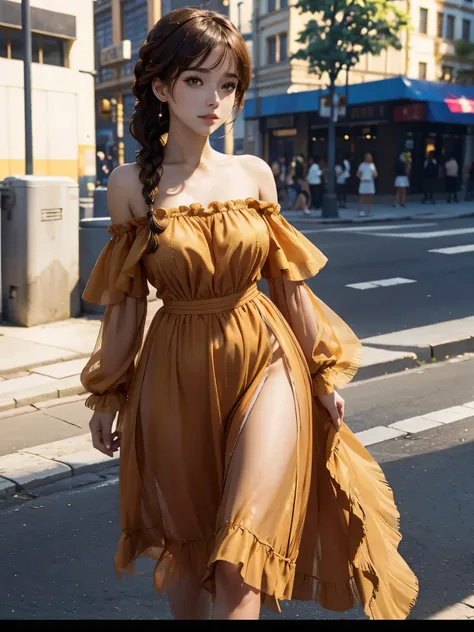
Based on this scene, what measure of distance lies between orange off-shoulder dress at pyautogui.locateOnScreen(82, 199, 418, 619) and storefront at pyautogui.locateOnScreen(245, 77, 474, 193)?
95.9 ft

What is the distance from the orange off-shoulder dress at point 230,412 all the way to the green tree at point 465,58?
160 ft

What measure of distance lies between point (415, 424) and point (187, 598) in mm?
3446

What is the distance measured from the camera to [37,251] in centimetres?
862

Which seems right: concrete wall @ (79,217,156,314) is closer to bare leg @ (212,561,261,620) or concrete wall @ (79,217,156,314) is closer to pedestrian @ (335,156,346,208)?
bare leg @ (212,561,261,620)

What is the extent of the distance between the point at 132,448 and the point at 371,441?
3.10 m

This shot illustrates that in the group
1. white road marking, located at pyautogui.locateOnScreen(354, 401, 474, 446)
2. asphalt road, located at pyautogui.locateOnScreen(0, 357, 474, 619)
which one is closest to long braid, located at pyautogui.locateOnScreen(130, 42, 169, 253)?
asphalt road, located at pyautogui.locateOnScreen(0, 357, 474, 619)

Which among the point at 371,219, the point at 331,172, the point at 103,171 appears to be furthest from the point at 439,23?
the point at 371,219

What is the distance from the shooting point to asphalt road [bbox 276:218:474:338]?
975cm

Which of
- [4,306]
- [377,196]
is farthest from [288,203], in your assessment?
[4,306]

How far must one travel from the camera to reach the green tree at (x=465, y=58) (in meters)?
47.6

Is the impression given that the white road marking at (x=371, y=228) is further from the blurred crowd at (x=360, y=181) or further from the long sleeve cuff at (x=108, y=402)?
the long sleeve cuff at (x=108, y=402)

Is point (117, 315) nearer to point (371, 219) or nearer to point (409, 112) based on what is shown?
point (371, 219)

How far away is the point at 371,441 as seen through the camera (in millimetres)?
5336

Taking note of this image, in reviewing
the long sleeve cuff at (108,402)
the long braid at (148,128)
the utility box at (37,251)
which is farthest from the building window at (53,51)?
the long sleeve cuff at (108,402)
